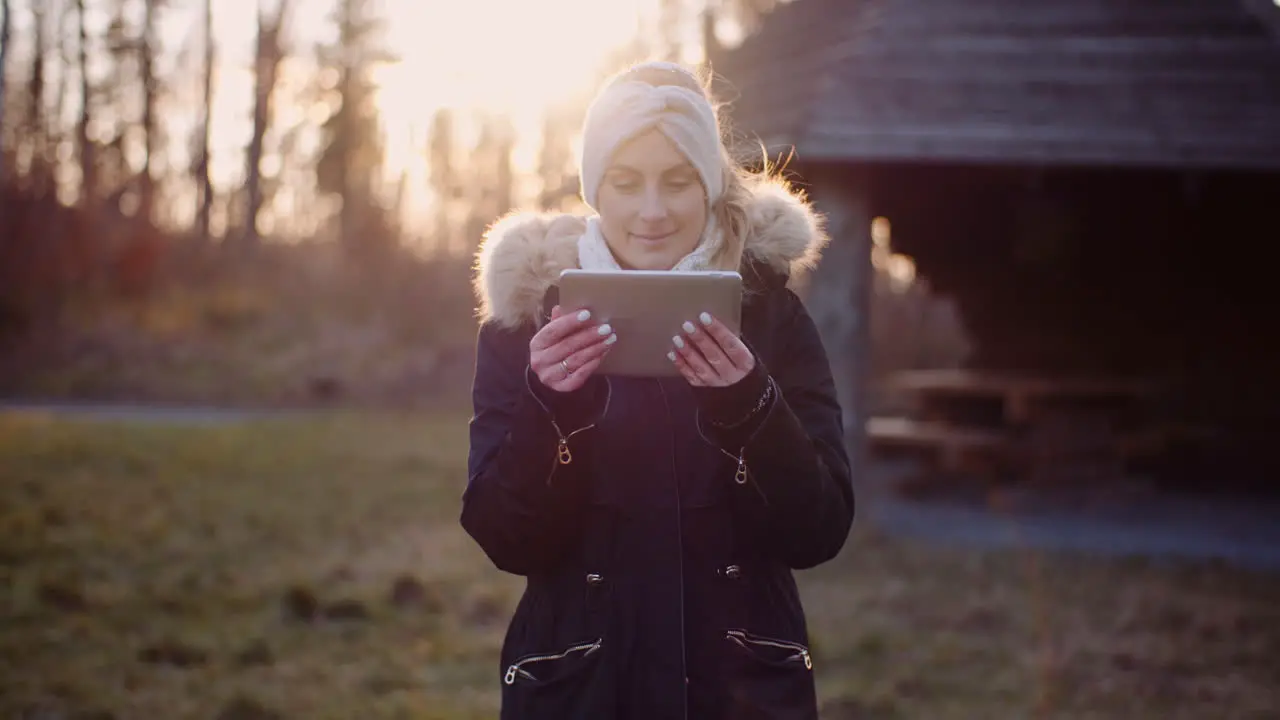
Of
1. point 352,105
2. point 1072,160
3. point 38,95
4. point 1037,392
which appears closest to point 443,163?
point 352,105

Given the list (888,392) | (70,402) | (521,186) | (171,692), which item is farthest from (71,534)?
(521,186)

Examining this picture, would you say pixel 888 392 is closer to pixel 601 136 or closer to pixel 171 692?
pixel 171 692

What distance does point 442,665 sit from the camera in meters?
5.64

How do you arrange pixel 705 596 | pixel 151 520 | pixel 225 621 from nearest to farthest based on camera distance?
1. pixel 705 596
2. pixel 225 621
3. pixel 151 520

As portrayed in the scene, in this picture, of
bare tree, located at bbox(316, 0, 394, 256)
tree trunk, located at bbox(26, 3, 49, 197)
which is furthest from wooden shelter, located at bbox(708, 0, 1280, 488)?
tree trunk, located at bbox(26, 3, 49, 197)

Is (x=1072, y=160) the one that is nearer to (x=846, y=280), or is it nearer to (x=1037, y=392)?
(x=846, y=280)

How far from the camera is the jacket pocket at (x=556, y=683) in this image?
6.87ft

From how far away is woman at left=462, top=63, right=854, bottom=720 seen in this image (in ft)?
6.69

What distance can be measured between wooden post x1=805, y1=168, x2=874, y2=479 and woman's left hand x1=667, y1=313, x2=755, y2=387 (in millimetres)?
6732

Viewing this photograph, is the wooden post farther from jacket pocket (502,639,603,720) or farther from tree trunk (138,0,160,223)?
tree trunk (138,0,160,223)

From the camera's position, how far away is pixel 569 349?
1.97 m

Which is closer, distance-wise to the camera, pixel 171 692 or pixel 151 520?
pixel 171 692

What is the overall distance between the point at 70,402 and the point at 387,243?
300 inches

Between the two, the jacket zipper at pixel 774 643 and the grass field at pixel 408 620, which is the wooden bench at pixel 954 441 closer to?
the grass field at pixel 408 620
